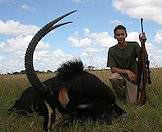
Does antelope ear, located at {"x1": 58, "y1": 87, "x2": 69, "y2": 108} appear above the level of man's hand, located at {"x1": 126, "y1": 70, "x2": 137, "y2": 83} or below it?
below

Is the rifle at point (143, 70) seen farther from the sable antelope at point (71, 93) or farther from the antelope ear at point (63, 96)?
the antelope ear at point (63, 96)

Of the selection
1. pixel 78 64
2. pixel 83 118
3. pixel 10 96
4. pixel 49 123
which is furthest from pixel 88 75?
pixel 10 96

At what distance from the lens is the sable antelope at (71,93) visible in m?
5.52

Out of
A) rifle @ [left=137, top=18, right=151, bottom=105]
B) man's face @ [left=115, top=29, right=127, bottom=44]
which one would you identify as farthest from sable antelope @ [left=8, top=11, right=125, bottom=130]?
man's face @ [left=115, top=29, right=127, bottom=44]

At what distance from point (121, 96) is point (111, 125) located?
3041 mm

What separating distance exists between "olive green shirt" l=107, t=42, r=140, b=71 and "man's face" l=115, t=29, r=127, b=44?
218mm

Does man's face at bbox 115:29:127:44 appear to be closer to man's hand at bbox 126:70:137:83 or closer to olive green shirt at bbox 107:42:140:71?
olive green shirt at bbox 107:42:140:71

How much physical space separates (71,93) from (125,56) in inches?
110

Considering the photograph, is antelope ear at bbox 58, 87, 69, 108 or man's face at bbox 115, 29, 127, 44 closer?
antelope ear at bbox 58, 87, 69, 108

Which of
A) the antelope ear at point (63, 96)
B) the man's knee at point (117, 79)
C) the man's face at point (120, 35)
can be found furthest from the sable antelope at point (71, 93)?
the man's knee at point (117, 79)

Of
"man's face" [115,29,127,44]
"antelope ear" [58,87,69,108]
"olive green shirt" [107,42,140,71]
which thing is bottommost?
"antelope ear" [58,87,69,108]

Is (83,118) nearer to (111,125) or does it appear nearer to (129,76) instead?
(111,125)

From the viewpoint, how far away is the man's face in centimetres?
827

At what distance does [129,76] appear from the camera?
8391 mm
